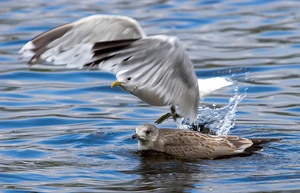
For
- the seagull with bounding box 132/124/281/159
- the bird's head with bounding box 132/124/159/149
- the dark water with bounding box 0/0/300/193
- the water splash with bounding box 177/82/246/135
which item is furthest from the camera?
the water splash with bounding box 177/82/246/135

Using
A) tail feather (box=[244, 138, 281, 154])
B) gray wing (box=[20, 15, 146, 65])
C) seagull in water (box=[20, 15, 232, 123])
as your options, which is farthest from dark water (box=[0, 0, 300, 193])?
gray wing (box=[20, 15, 146, 65])

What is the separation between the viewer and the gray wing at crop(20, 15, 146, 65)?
9117 mm

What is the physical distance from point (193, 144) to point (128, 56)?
1903 millimetres

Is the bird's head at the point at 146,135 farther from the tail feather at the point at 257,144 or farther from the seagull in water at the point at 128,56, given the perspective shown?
the tail feather at the point at 257,144

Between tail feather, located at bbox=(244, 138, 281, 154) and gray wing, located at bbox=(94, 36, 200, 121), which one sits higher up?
gray wing, located at bbox=(94, 36, 200, 121)

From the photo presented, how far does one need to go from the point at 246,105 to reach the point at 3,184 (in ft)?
16.7

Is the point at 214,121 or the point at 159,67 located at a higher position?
the point at 159,67

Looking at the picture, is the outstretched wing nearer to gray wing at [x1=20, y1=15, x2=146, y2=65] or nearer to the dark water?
gray wing at [x1=20, y1=15, x2=146, y2=65]

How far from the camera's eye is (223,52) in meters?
16.2

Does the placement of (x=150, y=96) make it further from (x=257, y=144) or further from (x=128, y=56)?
(x=128, y=56)

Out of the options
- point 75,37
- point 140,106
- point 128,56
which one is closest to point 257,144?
point 128,56

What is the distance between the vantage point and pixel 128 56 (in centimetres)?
858

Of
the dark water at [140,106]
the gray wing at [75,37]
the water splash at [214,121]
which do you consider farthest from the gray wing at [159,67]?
the water splash at [214,121]

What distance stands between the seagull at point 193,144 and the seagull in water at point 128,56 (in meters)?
0.29
